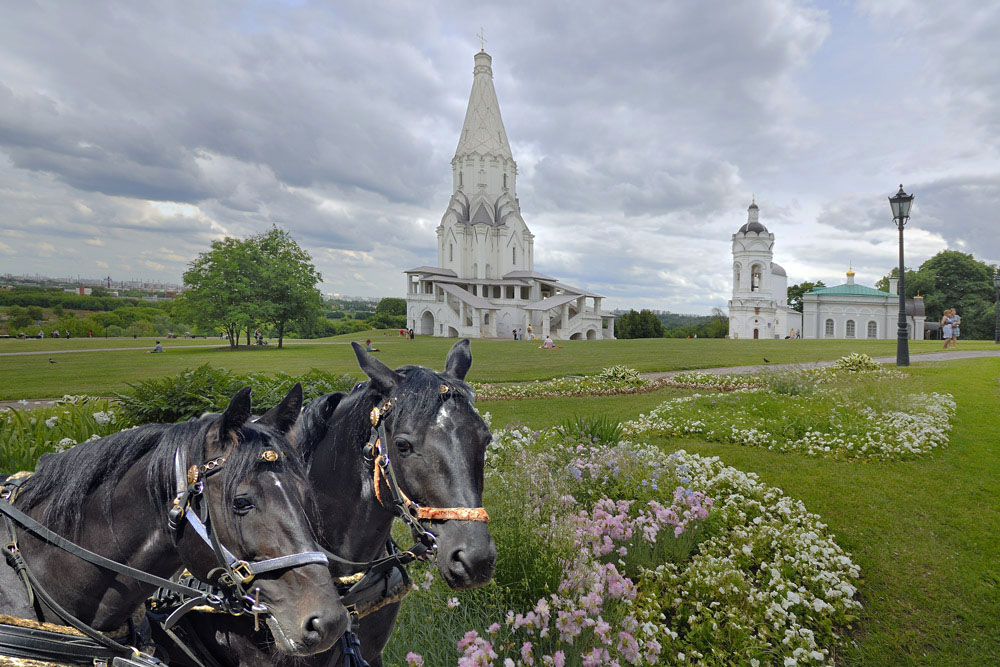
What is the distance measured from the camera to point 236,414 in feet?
6.34

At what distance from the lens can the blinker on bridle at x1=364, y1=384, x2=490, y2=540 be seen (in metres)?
2.09

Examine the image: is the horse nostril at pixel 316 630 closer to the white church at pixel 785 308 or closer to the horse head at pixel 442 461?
the horse head at pixel 442 461

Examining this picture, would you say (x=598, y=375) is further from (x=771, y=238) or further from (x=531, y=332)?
(x=771, y=238)

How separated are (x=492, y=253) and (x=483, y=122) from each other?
14332 mm

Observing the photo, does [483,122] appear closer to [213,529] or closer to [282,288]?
[282,288]

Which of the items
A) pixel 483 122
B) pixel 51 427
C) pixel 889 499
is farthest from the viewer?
pixel 483 122

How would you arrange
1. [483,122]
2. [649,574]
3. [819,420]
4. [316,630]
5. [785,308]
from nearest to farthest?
[316,630], [649,574], [819,420], [483,122], [785,308]

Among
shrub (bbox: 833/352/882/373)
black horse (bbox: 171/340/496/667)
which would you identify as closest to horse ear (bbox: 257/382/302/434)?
black horse (bbox: 171/340/496/667)

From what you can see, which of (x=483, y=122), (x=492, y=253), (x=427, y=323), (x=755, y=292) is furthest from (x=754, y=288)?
(x=427, y=323)

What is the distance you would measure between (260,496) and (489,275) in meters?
54.6

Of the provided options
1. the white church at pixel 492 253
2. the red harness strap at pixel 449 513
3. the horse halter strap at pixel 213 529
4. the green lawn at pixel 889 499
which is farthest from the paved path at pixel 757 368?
the white church at pixel 492 253

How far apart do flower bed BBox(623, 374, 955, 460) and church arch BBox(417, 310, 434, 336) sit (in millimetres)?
31028

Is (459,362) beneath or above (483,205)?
beneath

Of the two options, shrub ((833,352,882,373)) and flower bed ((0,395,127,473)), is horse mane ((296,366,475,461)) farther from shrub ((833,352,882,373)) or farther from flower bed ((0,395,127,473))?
shrub ((833,352,882,373))
